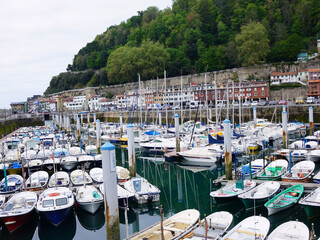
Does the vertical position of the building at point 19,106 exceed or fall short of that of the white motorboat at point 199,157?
it exceeds it

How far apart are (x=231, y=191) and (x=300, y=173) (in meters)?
5.11

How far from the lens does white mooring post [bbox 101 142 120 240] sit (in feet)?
38.2

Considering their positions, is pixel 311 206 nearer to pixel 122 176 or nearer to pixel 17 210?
pixel 122 176

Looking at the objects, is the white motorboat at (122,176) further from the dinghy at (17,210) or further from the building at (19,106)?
the building at (19,106)

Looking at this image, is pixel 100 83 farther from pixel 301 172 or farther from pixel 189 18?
pixel 301 172

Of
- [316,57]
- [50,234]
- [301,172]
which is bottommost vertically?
[50,234]

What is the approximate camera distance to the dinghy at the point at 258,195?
623 inches

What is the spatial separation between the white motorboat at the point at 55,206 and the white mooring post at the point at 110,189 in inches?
171

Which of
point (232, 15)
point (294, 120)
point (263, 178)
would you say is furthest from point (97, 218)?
point (232, 15)

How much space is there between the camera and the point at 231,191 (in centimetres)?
1705

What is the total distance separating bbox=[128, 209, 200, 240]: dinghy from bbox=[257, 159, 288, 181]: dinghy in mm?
7712

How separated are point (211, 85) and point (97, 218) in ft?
199

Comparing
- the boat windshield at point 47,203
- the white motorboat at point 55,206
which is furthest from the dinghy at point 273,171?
the boat windshield at point 47,203

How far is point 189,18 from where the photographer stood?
9850cm
